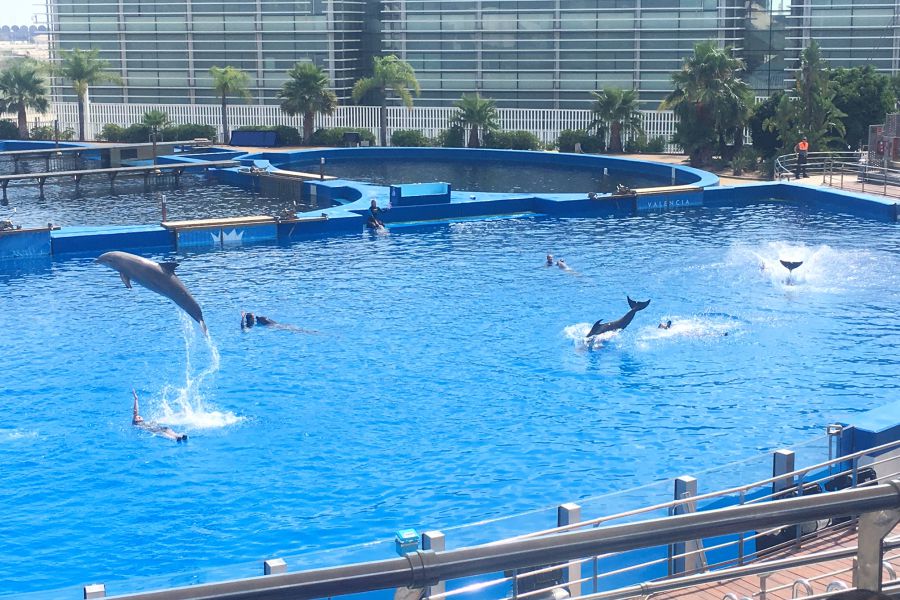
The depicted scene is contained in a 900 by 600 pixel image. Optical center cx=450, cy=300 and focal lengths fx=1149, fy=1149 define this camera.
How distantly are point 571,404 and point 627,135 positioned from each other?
104 feet

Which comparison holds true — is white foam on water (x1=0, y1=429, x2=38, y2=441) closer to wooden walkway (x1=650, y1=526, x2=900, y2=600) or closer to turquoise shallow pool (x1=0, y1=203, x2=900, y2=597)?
turquoise shallow pool (x1=0, y1=203, x2=900, y2=597)

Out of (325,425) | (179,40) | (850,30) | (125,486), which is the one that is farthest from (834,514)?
(179,40)

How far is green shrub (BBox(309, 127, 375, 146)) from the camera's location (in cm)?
4778

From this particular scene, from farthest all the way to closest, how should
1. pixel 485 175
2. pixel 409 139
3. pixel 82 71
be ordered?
pixel 82 71
pixel 409 139
pixel 485 175

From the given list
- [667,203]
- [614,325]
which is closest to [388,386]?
[614,325]

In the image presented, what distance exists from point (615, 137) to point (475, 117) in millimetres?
5714

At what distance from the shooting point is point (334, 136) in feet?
156

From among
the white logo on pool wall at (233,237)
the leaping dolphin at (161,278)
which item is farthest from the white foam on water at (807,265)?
the leaping dolphin at (161,278)

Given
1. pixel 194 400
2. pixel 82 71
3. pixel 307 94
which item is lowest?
pixel 194 400

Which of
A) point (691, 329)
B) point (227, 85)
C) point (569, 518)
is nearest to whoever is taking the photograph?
point (569, 518)

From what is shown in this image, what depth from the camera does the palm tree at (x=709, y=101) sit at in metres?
38.3

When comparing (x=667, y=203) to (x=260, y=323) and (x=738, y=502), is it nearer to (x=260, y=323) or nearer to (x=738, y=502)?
(x=260, y=323)

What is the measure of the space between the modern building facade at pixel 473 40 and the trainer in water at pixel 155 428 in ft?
132

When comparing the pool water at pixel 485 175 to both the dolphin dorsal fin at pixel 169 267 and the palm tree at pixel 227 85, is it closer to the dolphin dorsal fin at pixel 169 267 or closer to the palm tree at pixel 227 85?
the palm tree at pixel 227 85
